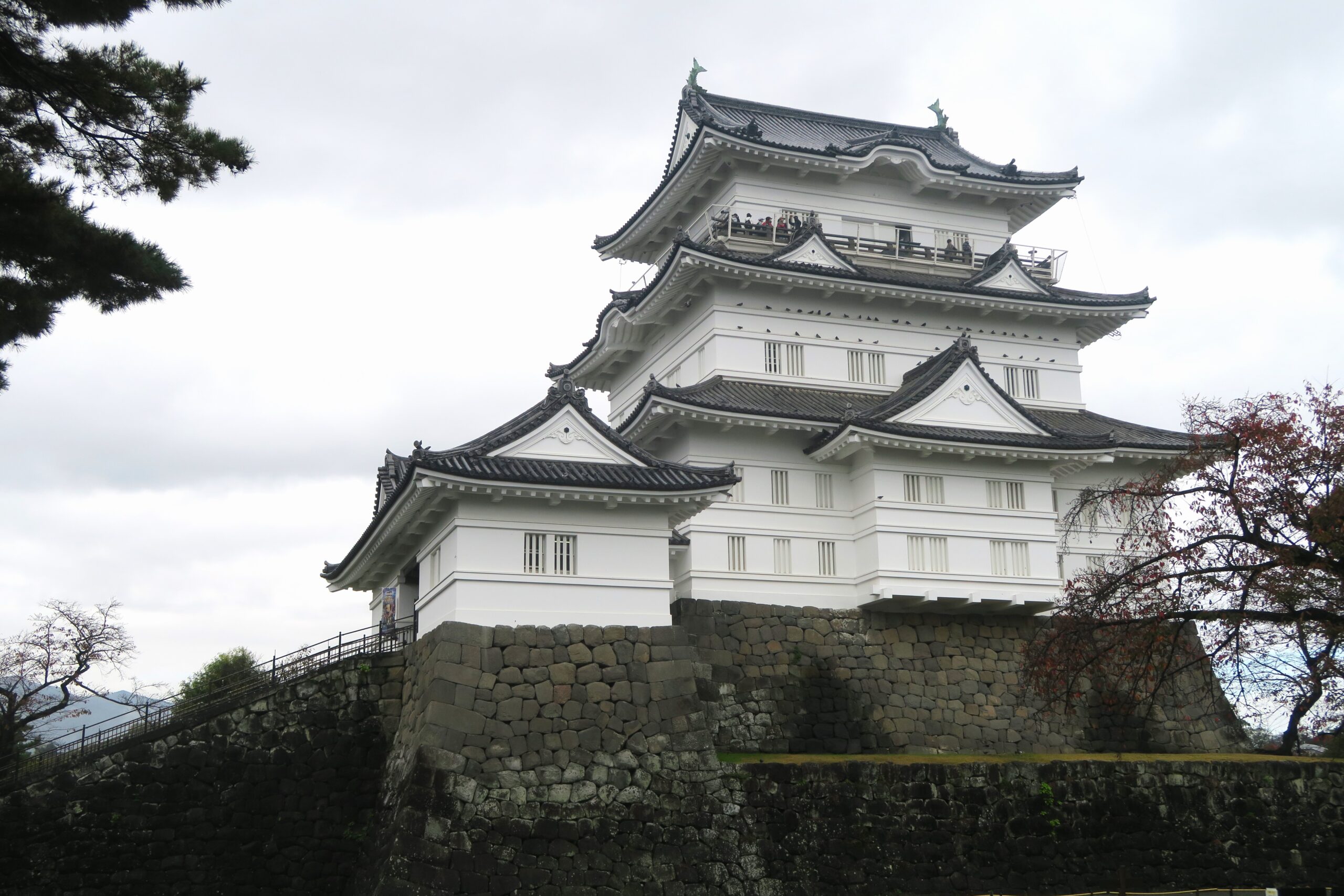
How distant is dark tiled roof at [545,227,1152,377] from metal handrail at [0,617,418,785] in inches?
387

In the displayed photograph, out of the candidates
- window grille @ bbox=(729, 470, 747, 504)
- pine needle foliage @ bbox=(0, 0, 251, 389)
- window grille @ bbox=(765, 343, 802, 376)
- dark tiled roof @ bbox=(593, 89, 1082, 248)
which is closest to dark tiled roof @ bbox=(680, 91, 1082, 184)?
dark tiled roof @ bbox=(593, 89, 1082, 248)

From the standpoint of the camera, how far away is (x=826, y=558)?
79.3 feet

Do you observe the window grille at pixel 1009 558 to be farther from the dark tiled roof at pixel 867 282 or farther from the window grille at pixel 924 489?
the dark tiled roof at pixel 867 282

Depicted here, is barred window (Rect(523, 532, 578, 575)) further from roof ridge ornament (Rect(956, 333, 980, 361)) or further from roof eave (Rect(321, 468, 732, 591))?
roof ridge ornament (Rect(956, 333, 980, 361))

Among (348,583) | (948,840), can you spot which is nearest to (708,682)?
(948,840)

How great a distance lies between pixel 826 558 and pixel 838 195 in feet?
32.5

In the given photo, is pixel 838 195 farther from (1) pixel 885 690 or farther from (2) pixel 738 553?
(1) pixel 885 690

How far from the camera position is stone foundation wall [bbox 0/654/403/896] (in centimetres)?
1770

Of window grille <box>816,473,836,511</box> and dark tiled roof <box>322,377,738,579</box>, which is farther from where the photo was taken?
window grille <box>816,473,836,511</box>

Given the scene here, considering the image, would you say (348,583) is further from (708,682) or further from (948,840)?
(948,840)

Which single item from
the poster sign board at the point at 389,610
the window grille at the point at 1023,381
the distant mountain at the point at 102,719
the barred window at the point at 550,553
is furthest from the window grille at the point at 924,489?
the distant mountain at the point at 102,719

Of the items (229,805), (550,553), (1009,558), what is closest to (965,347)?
(1009,558)

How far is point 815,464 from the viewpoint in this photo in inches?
973

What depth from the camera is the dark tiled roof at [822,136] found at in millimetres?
28531
